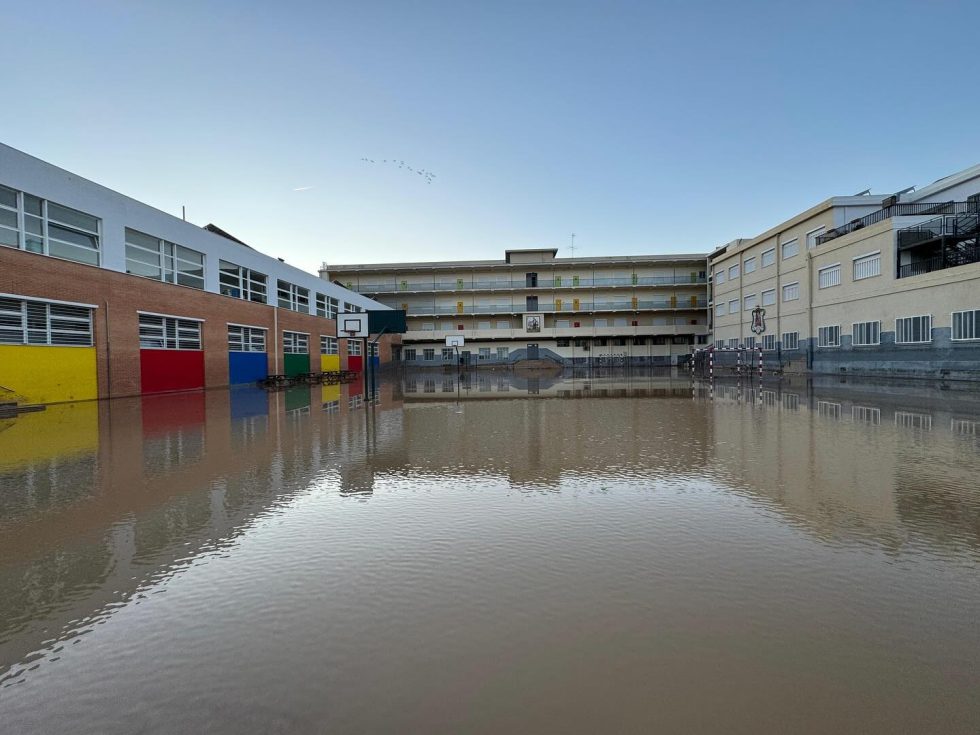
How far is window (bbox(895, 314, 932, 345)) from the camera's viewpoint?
24125 millimetres

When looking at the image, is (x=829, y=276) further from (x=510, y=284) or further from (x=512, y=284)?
(x=510, y=284)

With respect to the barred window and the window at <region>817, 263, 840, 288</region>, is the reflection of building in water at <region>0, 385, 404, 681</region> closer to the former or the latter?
the barred window

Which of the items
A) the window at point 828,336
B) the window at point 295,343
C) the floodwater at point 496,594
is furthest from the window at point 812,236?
the window at point 295,343

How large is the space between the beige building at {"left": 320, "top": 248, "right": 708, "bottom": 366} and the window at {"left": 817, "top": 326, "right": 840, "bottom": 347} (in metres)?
26.1

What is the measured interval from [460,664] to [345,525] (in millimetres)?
2440

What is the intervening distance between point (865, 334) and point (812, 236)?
9018mm

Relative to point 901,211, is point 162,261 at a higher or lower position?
lower

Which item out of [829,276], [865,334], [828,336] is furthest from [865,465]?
[829,276]

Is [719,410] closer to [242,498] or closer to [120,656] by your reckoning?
[242,498]

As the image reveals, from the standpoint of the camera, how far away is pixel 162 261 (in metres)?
22.6

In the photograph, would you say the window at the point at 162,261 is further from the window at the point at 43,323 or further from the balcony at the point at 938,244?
the balcony at the point at 938,244

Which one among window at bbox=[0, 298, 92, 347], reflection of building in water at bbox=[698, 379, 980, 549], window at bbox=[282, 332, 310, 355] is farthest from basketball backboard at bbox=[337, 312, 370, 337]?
reflection of building in water at bbox=[698, 379, 980, 549]

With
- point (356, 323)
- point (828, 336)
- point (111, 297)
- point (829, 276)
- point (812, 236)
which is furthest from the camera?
point (812, 236)

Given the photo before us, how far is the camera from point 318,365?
37.8 meters
